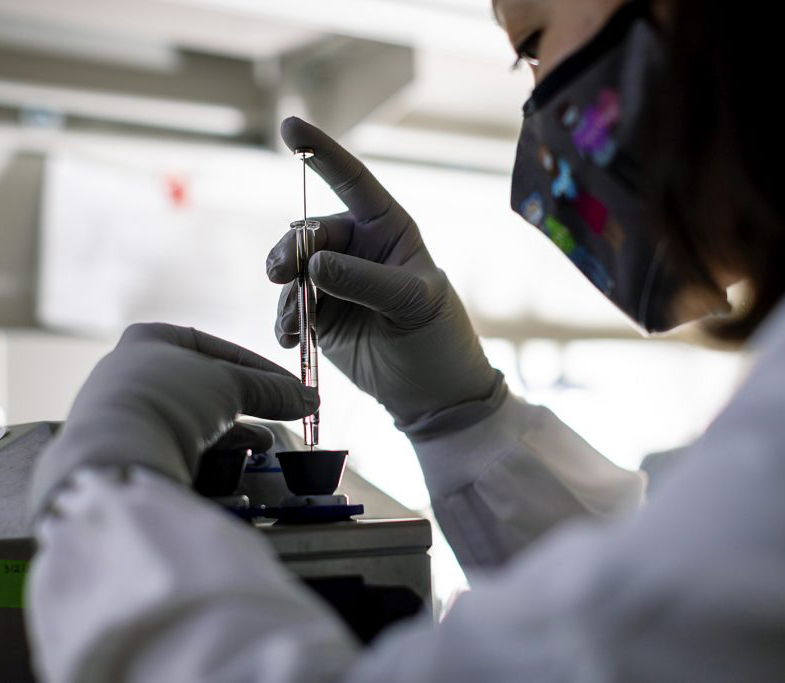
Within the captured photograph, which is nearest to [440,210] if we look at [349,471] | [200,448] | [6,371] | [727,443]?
[6,371]

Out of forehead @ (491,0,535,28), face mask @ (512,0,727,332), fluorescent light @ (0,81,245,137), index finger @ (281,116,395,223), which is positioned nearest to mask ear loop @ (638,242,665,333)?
face mask @ (512,0,727,332)

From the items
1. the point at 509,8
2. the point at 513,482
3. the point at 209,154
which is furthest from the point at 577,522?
the point at 209,154

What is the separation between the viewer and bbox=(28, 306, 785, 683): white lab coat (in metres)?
0.36

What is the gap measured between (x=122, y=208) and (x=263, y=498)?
2.38m

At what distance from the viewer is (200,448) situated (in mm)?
709

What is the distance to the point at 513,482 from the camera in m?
1.12

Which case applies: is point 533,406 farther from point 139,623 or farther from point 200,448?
point 139,623

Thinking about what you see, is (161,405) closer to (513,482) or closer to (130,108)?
(513,482)

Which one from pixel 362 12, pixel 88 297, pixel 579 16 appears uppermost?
pixel 579 16

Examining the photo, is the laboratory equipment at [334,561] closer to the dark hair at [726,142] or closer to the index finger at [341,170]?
the dark hair at [726,142]

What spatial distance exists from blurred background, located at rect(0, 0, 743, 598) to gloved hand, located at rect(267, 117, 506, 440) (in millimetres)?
1260

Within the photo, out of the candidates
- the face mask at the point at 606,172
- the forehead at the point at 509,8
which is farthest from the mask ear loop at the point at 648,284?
the forehead at the point at 509,8

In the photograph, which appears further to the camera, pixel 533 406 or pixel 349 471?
pixel 533 406

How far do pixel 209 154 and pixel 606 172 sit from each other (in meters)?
2.48
